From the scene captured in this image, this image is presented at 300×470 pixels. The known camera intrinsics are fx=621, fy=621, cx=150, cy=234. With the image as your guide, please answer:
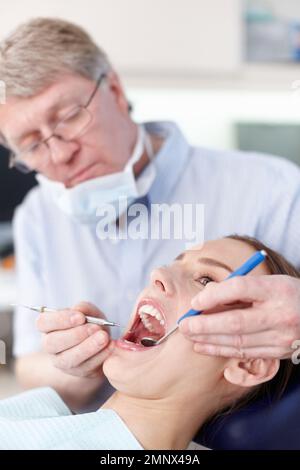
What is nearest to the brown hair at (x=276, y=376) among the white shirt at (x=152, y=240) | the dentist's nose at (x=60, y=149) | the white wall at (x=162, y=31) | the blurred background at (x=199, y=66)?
the white shirt at (x=152, y=240)

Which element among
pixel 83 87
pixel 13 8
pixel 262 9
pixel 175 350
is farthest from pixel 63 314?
pixel 262 9

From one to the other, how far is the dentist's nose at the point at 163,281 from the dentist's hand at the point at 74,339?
0.10 metres

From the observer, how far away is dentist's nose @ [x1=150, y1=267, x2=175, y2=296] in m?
0.87

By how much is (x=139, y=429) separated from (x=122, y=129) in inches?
20.3

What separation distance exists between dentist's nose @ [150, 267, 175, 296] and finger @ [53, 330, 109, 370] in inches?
4.0

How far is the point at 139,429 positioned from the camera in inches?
34.3

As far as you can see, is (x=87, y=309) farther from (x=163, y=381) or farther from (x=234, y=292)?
(x=234, y=292)

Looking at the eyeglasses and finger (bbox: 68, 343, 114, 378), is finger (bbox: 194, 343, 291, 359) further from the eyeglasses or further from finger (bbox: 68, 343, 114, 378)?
the eyeglasses

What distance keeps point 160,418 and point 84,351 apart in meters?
0.15

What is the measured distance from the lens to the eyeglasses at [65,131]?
101 cm

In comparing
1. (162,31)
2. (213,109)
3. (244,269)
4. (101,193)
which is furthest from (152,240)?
(213,109)

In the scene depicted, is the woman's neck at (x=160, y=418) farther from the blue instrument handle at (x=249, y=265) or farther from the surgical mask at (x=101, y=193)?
the surgical mask at (x=101, y=193)
